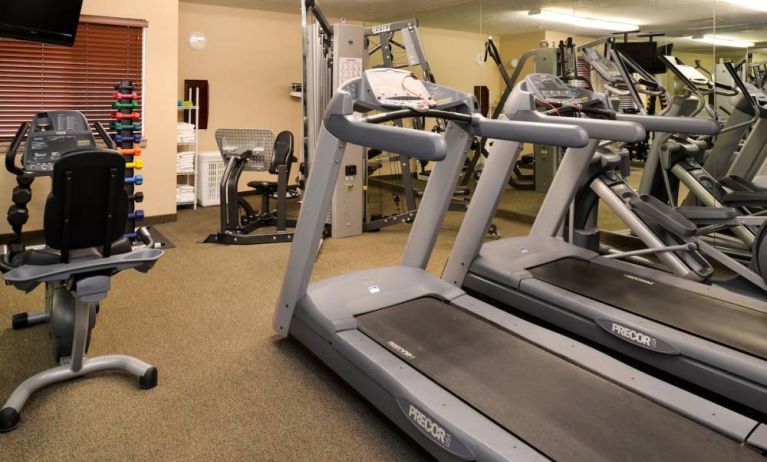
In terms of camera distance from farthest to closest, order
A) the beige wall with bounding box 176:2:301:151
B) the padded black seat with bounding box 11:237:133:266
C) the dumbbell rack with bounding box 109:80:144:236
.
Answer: the beige wall with bounding box 176:2:301:151, the dumbbell rack with bounding box 109:80:144:236, the padded black seat with bounding box 11:237:133:266

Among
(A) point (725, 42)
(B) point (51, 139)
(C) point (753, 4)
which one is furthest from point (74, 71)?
(C) point (753, 4)

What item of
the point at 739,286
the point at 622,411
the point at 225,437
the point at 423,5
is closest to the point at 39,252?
the point at 225,437

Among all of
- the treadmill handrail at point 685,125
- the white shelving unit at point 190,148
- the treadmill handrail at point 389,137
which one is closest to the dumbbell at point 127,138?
the white shelving unit at point 190,148

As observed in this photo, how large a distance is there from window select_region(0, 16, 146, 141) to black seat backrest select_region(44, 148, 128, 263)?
331 cm

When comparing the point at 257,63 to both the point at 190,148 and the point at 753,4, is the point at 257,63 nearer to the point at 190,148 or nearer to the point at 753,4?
the point at 190,148

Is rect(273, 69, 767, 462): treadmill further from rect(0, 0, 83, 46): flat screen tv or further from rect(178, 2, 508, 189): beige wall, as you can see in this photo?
rect(178, 2, 508, 189): beige wall

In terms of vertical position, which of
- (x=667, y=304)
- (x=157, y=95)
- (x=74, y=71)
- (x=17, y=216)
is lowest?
(x=667, y=304)

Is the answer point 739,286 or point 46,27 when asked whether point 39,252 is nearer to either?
point 46,27

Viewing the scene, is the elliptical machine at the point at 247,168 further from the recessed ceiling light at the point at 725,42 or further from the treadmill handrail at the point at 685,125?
the recessed ceiling light at the point at 725,42

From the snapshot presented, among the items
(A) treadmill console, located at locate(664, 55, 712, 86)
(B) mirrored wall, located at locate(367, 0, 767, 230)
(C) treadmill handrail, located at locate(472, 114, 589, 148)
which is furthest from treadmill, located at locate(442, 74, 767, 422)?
(A) treadmill console, located at locate(664, 55, 712, 86)

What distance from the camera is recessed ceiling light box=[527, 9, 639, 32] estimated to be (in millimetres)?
5426

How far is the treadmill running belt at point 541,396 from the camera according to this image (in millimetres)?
1741

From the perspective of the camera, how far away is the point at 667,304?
298 cm

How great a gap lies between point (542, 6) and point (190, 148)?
4.38m
